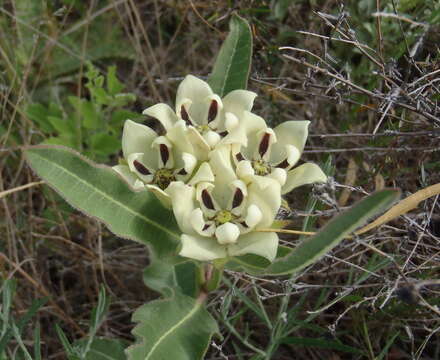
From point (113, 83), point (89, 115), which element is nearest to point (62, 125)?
point (89, 115)

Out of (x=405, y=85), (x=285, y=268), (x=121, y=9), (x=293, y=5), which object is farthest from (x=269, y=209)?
(x=121, y=9)

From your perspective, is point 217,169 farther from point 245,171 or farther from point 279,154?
point 279,154

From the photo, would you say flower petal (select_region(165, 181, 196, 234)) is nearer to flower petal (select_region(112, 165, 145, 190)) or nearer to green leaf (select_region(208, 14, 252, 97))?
flower petal (select_region(112, 165, 145, 190))

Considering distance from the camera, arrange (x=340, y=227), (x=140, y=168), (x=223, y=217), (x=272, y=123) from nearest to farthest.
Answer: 1. (x=340, y=227)
2. (x=223, y=217)
3. (x=140, y=168)
4. (x=272, y=123)

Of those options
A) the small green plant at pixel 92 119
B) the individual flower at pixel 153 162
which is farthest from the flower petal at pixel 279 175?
the small green plant at pixel 92 119

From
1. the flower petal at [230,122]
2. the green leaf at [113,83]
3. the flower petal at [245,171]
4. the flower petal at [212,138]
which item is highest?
the flower petal at [230,122]

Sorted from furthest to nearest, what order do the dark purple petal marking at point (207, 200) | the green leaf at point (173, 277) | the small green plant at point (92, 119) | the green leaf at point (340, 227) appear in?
the small green plant at point (92, 119) → the green leaf at point (173, 277) → the dark purple petal marking at point (207, 200) → the green leaf at point (340, 227)

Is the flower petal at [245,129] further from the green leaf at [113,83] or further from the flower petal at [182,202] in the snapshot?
the green leaf at [113,83]
